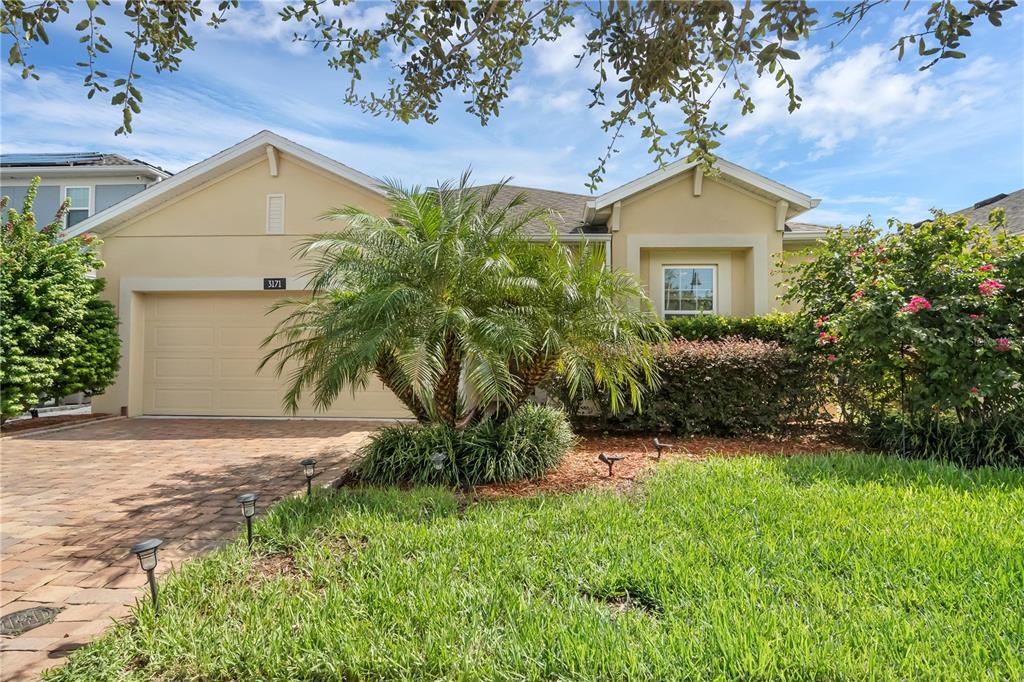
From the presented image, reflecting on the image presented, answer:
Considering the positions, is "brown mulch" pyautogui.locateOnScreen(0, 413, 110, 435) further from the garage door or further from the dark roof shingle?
the dark roof shingle

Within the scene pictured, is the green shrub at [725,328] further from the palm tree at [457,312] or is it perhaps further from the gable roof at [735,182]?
the palm tree at [457,312]

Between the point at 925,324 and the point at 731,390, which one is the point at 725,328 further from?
the point at 925,324

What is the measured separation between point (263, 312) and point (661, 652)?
34.1ft

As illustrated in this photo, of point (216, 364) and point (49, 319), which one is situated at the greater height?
point (49, 319)

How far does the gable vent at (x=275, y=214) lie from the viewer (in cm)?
1057

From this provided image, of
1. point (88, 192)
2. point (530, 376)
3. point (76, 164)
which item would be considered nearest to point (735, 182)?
point (530, 376)

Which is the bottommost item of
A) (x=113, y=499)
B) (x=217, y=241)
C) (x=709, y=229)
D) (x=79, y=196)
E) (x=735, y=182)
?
(x=113, y=499)

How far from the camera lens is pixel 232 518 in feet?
15.4

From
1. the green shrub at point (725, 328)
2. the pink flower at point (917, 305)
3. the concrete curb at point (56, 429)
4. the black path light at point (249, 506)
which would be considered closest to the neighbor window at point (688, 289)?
the green shrub at point (725, 328)

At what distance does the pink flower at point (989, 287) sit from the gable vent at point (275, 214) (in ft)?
36.6

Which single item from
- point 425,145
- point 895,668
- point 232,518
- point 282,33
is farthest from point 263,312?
point 895,668

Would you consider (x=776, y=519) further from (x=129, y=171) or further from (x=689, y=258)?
(x=129, y=171)

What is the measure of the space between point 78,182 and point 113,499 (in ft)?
48.9

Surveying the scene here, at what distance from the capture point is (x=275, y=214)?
10.6 m
